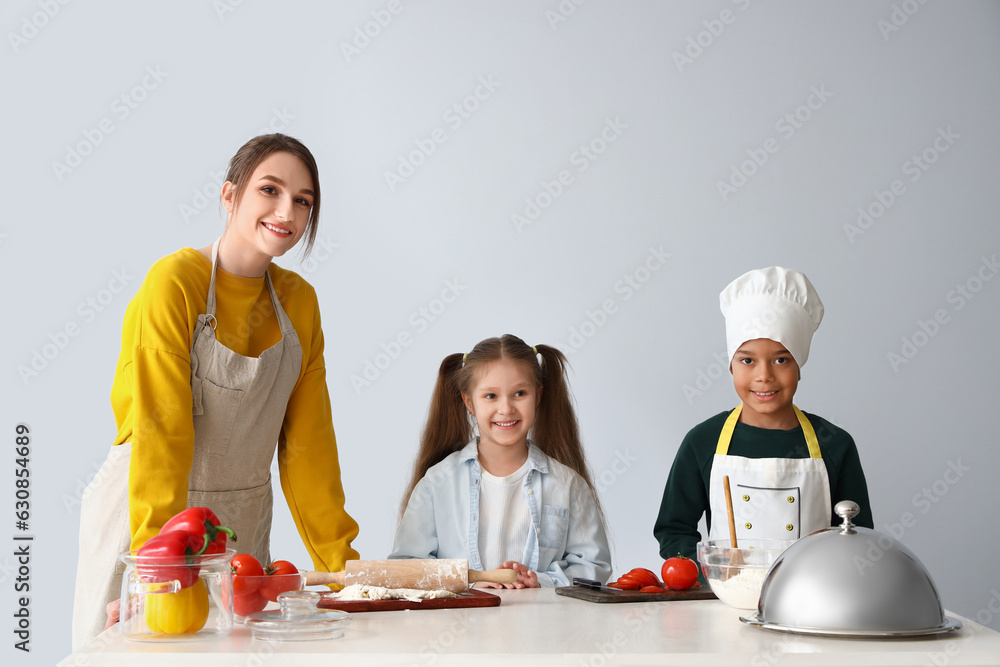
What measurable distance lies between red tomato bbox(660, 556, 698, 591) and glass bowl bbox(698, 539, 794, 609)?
108 millimetres

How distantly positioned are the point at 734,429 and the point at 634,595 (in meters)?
0.82

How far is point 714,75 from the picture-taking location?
2.78 metres

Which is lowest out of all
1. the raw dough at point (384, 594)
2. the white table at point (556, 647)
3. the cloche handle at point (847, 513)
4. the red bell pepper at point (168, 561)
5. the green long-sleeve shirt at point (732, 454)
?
the white table at point (556, 647)

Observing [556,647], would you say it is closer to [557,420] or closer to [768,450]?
[768,450]

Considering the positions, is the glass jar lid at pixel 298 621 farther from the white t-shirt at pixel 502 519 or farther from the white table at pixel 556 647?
the white t-shirt at pixel 502 519

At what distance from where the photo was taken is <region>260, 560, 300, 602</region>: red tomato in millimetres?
1249

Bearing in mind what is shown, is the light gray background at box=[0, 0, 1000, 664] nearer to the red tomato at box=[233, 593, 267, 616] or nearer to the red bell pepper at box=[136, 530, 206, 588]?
the red tomato at box=[233, 593, 267, 616]

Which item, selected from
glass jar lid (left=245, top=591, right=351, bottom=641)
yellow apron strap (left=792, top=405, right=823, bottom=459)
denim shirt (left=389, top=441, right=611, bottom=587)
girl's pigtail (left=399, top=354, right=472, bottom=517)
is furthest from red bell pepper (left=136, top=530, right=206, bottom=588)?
yellow apron strap (left=792, top=405, right=823, bottom=459)

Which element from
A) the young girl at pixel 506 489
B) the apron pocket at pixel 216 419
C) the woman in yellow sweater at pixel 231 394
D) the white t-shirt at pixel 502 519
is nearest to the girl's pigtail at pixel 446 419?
the young girl at pixel 506 489

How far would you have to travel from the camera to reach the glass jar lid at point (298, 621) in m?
1.13

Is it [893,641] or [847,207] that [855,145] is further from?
[893,641]

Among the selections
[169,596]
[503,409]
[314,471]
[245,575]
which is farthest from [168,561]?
[503,409]

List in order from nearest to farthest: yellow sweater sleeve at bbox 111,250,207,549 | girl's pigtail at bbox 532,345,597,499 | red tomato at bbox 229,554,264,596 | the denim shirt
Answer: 1. red tomato at bbox 229,554,264,596
2. yellow sweater sleeve at bbox 111,250,207,549
3. the denim shirt
4. girl's pigtail at bbox 532,345,597,499

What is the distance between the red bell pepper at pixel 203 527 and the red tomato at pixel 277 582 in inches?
4.1
